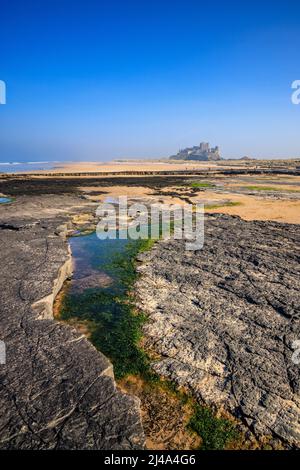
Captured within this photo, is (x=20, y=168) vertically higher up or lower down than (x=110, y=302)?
higher up

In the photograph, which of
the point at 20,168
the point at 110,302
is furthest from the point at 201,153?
the point at 110,302

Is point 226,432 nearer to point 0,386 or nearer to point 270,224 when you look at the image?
point 0,386

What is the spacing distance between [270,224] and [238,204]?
6.22 meters

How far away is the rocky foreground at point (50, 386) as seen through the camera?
3.37 meters

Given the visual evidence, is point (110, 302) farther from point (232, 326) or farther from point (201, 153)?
point (201, 153)

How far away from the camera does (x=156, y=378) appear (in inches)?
185

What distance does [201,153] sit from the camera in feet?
505

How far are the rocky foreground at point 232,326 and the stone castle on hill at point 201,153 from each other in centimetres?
13599

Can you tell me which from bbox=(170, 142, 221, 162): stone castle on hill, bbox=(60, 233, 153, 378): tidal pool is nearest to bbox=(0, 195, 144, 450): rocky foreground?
bbox=(60, 233, 153, 378): tidal pool

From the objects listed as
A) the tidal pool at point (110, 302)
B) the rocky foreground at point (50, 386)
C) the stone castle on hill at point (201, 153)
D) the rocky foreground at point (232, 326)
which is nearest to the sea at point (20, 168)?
the tidal pool at point (110, 302)

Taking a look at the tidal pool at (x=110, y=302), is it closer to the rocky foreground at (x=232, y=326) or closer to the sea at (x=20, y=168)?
the rocky foreground at (x=232, y=326)

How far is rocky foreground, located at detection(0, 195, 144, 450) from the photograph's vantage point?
337cm

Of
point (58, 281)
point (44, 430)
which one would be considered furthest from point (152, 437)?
point (58, 281)

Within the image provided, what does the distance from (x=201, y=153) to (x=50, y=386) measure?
157175 mm
